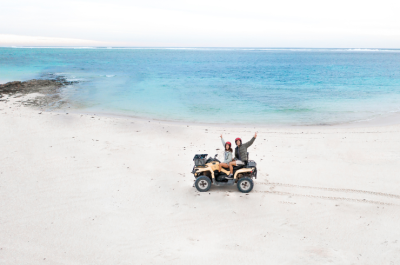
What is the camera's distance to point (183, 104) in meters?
22.2

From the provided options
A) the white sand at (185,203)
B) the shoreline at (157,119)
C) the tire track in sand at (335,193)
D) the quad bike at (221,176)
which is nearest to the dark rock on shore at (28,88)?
the shoreline at (157,119)

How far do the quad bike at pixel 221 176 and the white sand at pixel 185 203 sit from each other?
269 millimetres

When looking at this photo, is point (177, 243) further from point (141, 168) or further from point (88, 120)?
point (88, 120)

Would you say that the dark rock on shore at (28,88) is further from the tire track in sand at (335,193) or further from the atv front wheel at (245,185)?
the tire track in sand at (335,193)

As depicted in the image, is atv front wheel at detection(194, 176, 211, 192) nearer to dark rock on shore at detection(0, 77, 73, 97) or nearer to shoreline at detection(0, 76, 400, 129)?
shoreline at detection(0, 76, 400, 129)

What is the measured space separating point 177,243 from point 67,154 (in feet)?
22.3

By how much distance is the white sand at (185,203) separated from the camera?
5.94 metres

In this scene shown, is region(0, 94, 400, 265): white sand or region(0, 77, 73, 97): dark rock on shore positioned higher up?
region(0, 77, 73, 97): dark rock on shore

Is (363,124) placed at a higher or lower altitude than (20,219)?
higher

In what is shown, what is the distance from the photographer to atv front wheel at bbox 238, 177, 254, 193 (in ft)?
26.8

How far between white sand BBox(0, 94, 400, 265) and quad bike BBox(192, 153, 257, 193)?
0.88 ft

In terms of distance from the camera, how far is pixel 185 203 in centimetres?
780

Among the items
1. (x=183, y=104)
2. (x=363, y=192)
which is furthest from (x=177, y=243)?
(x=183, y=104)

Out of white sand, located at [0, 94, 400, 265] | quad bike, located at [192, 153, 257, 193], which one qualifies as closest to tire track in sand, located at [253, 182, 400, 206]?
white sand, located at [0, 94, 400, 265]
